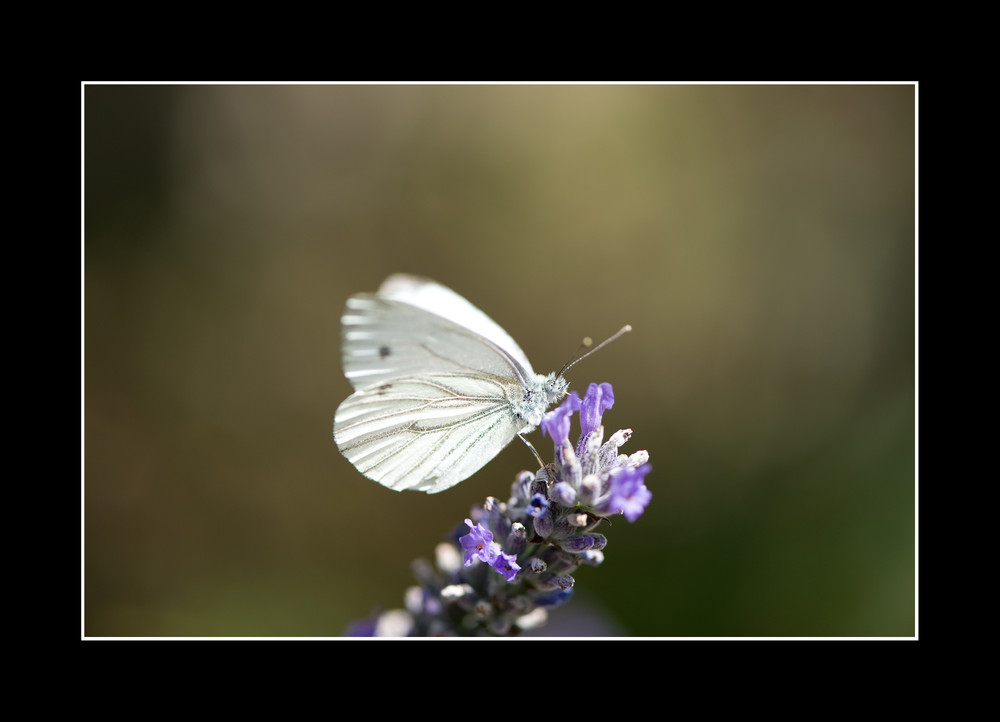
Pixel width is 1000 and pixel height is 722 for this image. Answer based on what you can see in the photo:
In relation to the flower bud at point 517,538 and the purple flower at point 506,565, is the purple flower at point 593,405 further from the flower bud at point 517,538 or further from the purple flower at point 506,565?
the purple flower at point 506,565

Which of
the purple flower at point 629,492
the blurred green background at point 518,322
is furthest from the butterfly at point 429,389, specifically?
the blurred green background at point 518,322

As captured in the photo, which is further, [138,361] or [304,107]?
[304,107]

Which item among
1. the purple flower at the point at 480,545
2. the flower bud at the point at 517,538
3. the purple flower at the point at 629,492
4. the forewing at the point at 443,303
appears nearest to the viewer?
the purple flower at the point at 629,492

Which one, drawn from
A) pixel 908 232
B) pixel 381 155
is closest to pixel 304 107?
pixel 381 155

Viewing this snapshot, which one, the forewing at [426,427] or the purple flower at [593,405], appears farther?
the forewing at [426,427]

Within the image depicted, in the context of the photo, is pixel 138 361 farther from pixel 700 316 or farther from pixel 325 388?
pixel 700 316

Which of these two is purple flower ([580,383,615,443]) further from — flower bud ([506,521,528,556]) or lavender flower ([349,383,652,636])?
flower bud ([506,521,528,556])

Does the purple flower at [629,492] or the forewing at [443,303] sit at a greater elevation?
the forewing at [443,303]

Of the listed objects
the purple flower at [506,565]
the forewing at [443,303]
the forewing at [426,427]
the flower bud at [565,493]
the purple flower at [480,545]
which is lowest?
the purple flower at [506,565]
